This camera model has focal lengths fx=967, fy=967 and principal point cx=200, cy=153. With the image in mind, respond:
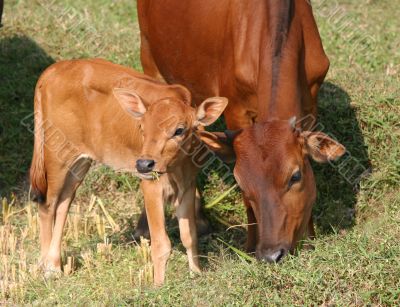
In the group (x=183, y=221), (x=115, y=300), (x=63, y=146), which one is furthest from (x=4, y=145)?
(x=115, y=300)

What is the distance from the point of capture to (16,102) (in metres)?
11.1

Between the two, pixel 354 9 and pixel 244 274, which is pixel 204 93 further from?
pixel 354 9

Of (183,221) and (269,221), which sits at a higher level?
(269,221)

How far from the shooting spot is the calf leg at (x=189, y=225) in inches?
313

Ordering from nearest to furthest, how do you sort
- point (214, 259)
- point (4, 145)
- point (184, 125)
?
1. point (184, 125)
2. point (214, 259)
3. point (4, 145)

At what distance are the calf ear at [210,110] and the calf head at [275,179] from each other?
0.34m

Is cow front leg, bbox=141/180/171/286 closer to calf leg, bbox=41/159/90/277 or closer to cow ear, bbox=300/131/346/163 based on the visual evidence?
calf leg, bbox=41/159/90/277

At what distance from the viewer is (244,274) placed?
6668 millimetres

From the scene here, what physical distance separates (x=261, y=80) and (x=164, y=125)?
94 cm

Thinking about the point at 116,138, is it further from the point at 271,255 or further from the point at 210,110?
the point at 271,255

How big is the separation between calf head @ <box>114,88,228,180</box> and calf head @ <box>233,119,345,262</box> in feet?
1.31

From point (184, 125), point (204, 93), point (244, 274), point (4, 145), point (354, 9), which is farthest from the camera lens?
point (354, 9)

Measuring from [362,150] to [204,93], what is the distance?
5.37ft

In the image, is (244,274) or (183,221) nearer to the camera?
(244,274)
